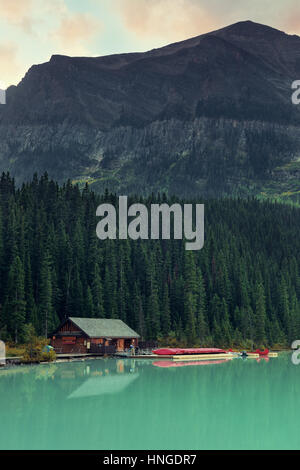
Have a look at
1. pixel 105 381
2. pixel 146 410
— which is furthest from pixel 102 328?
pixel 146 410

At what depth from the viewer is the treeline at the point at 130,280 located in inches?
4085

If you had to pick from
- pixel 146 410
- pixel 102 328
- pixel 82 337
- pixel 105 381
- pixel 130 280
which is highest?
pixel 130 280

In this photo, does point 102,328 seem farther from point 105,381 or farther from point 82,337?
point 105,381

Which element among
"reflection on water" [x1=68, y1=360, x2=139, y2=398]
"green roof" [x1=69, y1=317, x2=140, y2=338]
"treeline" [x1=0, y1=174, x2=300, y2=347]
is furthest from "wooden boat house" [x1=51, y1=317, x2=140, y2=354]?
"reflection on water" [x1=68, y1=360, x2=139, y2=398]

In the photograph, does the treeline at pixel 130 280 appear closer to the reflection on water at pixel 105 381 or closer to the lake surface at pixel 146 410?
the reflection on water at pixel 105 381

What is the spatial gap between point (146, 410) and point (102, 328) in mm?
61066

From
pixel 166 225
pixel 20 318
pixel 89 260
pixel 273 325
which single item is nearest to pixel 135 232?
pixel 166 225

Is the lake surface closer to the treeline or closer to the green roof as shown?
the green roof

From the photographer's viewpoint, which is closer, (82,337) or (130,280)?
(82,337)

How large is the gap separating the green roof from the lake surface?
94.2ft

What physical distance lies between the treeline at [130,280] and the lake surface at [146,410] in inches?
1549

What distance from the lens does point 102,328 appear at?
9656 cm

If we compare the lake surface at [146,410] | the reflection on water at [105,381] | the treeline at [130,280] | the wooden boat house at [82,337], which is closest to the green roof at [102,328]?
the wooden boat house at [82,337]
